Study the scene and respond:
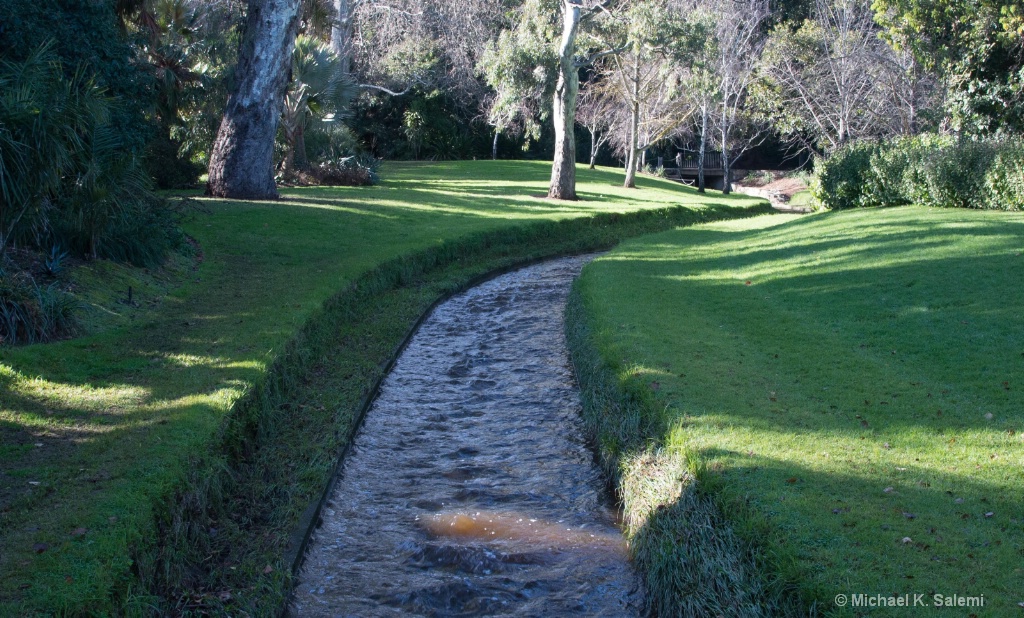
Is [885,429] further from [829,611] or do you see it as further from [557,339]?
[557,339]

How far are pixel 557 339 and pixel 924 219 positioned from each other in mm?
9592

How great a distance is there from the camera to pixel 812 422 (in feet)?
22.7

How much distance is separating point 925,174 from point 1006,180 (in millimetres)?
2656

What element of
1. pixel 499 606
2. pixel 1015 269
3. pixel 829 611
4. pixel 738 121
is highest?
pixel 738 121

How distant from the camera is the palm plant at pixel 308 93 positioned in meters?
25.4

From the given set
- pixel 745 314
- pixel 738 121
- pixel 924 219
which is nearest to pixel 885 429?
pixel 745 314

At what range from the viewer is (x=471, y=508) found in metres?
6.84

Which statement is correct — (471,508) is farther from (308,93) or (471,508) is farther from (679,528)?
(308,93)

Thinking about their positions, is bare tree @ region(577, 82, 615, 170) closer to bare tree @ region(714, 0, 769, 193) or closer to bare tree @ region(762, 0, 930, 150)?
bare tree @ region(714, 0, 769, 193)

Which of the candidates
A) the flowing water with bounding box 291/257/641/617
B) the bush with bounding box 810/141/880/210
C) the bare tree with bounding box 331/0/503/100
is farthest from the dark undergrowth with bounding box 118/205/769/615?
the bare tree with bounding box 331/0/503/100

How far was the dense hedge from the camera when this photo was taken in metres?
18.8

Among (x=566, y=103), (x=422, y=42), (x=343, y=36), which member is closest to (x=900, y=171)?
→ (x=566, y=103)

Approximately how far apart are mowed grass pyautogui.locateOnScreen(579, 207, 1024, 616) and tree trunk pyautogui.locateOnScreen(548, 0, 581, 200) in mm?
13325

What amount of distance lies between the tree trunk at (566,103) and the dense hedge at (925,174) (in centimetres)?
781
